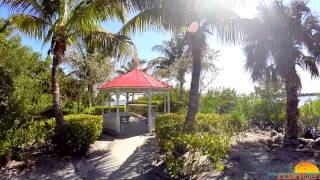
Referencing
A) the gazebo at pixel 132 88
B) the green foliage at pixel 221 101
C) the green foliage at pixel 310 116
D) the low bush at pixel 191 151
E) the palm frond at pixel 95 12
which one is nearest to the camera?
the low bush at pixel 191 151

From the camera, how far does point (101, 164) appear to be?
37.5 feet

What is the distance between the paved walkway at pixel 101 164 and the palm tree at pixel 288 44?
19.0 feet

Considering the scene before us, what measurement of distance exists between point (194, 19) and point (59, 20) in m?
5.34

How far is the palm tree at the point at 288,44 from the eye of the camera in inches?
535

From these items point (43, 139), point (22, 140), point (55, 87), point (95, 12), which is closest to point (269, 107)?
point (95, 12)

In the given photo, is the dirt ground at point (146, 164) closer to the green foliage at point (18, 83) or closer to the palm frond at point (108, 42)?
the green foliage at point (18, 83)

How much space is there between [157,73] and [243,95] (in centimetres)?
1373

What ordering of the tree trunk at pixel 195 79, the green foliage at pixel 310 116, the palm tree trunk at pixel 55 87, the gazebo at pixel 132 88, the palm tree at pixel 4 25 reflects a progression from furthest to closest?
the green foliage at pixel 310 116, the gazebo at pixel 132 88, the palm tree at pixel 4 25, the palm tree trunk at pixel 55 87, the tree trunk at pixel 195 79

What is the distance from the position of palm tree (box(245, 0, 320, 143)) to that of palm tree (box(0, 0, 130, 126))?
5.76 meters

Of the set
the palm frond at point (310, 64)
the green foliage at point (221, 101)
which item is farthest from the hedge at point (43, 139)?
the green foliage at point (221, 101)

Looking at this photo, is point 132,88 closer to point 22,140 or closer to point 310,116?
point 22,140

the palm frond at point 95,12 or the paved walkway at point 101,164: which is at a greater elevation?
the palm frond at point 95,12

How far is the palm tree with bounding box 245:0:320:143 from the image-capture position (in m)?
13.6

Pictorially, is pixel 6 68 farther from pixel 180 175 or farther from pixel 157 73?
pixel 157 73
